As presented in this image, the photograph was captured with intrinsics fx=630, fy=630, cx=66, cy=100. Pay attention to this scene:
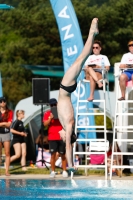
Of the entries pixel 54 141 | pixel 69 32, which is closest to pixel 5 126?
pixel 54 141

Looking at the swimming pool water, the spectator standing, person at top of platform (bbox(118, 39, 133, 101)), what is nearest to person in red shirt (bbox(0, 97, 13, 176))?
the swimming pool water

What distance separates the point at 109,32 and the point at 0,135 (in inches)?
945

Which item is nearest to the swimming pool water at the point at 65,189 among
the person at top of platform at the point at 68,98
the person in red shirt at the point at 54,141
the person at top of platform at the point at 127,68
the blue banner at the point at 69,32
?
the person at top of platform at the point at 68,98

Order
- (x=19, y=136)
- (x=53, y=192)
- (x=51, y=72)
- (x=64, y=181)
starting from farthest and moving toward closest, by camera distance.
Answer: (x=51, y=72) < (x=19, y=136) < (x=64, y=181) < (x=53, y=192)

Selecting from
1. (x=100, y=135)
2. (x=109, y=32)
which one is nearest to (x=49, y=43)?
(x=109, y=32)

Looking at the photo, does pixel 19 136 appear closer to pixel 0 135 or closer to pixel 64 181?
pixel 0 135

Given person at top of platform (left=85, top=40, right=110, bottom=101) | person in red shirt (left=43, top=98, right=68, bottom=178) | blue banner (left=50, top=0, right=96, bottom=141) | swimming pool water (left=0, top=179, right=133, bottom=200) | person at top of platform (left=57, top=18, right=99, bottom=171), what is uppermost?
blue banner (left=50, top=0, right=96, bottom=141)

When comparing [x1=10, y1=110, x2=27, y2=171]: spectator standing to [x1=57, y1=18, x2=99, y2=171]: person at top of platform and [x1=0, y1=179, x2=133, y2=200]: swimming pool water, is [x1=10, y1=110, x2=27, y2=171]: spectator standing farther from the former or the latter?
[x1=57, y1=18, x2=99, y2=171]: person at top of platform

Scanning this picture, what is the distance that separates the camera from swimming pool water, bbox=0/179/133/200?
31.7ft

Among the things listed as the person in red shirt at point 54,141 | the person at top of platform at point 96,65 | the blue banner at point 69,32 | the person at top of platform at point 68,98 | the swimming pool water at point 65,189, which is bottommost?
the swimming pool water at point 65,189

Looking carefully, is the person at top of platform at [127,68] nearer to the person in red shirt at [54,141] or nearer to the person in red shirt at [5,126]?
the person in red shirt at [54,141]

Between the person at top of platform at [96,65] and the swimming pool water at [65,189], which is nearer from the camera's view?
the swimming pool water at [65,189]

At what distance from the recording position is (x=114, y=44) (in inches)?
1486

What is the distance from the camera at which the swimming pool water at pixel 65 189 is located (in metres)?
9.66
